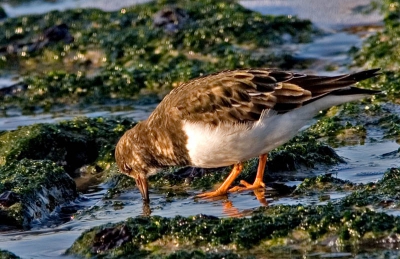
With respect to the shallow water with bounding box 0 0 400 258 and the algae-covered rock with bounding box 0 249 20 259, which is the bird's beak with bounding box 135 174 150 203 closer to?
the shallow water with bounding box 0 0 400 258

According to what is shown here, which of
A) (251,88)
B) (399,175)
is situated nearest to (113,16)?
(251,88)

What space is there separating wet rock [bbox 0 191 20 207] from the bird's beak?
2.79 feet

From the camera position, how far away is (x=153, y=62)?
10109 millimetres

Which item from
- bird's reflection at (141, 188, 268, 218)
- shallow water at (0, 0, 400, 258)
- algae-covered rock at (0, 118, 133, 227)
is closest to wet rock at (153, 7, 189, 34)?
shallow water at (0, 0, 400, 258)

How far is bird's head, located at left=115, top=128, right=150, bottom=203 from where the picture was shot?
243 inches

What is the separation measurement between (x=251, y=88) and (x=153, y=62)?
4459 mm

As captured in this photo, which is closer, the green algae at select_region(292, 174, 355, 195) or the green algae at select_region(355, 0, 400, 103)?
the green algae at select_region(292, 174, 355, 195)

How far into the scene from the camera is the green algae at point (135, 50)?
9.59m

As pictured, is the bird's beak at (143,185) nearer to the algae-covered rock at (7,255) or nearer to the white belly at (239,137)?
the white belly at (239,137)

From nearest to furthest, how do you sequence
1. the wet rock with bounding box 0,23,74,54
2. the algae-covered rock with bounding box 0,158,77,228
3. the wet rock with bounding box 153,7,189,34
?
1. the algae-covered rock with bounding box 0,158,77,228
2. the wet rock with bounding box 153,7,189,34
3. the wet rock with bounding box 0,23,74,54

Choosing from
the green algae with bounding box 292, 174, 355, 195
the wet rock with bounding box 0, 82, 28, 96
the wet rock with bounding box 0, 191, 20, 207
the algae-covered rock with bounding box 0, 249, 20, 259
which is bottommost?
the algae-covered rock with bounding box 0, 249, 20, 259

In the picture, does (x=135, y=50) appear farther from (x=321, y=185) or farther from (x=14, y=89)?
(x=321, y=185)

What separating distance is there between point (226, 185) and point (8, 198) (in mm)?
1473

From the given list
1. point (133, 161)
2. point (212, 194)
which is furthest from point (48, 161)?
point (212, 194)
